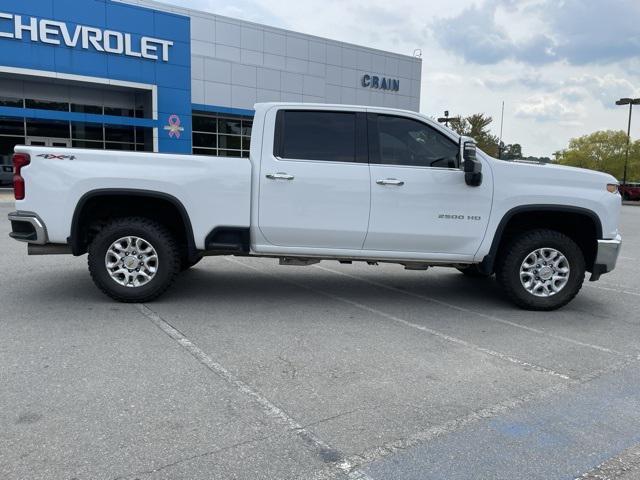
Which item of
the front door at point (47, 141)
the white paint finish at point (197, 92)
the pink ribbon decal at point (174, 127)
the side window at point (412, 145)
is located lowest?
the side window at point (412, 145)

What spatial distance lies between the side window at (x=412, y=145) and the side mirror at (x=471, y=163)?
7.4 inches

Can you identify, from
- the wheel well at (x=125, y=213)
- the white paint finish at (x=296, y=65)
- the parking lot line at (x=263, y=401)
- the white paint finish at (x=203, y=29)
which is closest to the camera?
the parking lot line at (x=263, y=401)

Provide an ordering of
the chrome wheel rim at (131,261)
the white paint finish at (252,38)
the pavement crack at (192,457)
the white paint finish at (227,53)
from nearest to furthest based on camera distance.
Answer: the pavement crack at (192,457), the chrome wheel rim at (131,261), the white paint finish at (227,53), the white paint finish at (252,38)

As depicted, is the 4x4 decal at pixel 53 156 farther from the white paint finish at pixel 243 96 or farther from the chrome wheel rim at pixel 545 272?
the white paint finish at pixel 243 96

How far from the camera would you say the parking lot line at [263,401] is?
289 cm

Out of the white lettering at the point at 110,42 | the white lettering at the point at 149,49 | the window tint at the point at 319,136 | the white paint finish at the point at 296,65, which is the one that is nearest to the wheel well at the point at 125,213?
the window tint at the point at 319,136

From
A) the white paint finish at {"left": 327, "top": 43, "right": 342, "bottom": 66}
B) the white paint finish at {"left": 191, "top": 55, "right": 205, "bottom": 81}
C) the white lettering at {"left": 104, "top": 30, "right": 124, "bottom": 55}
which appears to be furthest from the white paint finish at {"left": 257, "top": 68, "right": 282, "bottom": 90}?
the white lettering at {"left": 104, "top": 30, "right": 124, "bottom": 55}

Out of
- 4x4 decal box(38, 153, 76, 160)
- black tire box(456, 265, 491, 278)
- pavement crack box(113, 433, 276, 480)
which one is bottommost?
pavement crack box(113, 433, 276, 480)

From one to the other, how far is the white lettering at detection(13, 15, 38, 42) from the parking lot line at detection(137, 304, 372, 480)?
2350 centimetres

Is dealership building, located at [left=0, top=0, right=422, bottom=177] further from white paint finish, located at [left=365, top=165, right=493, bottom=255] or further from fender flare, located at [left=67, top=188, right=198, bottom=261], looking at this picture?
white paint finish, located at [left=365, top=165, right=493, bottom=255]

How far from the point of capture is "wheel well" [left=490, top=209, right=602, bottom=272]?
600 centimetres

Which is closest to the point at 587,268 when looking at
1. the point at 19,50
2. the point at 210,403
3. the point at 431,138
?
the point at 431,138

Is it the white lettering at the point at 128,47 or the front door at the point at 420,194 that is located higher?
the white lettering at the point at 128,47

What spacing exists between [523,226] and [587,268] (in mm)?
904
